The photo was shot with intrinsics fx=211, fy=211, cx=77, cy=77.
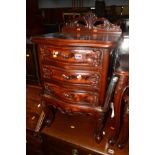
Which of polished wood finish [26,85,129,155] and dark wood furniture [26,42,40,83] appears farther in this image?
dark wood furniture [26,42,40,83]

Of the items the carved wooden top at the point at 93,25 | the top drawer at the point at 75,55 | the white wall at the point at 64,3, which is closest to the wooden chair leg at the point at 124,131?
the top drawer at the point at 75,55

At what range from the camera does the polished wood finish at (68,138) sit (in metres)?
1.29

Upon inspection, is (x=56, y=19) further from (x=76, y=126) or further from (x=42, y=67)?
(x=76, y=126)

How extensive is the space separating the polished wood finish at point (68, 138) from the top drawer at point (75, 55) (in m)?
0.49

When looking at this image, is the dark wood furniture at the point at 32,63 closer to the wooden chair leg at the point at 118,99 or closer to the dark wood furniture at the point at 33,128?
the dark wood furniture at the point at 33,128

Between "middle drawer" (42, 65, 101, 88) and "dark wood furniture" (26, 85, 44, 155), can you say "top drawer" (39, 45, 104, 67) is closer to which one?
"middle drawer" (42, 65, 101, 88)

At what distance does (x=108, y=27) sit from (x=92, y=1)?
47cm

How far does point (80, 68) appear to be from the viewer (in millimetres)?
1126

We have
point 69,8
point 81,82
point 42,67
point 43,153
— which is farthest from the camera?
point 69,8

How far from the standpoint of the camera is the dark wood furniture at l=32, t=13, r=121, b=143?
1.07 metres

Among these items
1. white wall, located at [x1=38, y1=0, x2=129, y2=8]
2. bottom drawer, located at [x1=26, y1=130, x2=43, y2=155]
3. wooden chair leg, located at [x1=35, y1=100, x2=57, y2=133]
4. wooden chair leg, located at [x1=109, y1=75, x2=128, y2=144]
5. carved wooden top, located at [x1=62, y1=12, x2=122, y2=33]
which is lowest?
bottom drawer, located at [x1=26, y1=130, x2=43, y2=155]

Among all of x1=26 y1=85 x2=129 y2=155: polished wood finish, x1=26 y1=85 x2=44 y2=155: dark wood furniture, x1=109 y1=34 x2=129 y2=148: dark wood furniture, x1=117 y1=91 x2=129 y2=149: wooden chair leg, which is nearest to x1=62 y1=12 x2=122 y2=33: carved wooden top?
x1=109 y1=34 x2=129 y2=148: dark wood furniture
